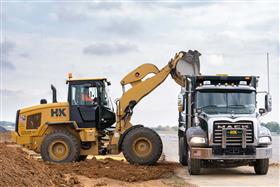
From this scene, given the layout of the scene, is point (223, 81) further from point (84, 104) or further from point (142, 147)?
point (84, 104)

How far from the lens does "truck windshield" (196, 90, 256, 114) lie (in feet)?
57.6

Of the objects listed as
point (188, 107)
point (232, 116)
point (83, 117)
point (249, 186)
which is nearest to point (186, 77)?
point (188, 107)

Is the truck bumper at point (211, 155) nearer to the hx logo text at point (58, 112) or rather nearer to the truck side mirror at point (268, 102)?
the truck side mirror at point (268, 102)

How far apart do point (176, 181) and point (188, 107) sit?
382 cm

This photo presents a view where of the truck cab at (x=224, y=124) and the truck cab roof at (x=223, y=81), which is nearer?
the truck cab at (x=224, y=124)

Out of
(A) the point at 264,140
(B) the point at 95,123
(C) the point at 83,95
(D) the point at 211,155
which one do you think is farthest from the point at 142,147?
(A) the point at 264,140

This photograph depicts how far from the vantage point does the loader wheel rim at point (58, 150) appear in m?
19.4

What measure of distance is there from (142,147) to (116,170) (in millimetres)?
2467

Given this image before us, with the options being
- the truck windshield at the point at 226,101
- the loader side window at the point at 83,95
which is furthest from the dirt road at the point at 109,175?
the loader side window at the point at 83,95

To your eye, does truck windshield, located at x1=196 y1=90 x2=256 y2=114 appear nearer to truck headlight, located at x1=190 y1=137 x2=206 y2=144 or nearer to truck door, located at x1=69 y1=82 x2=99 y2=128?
truck headlight, located at x1=190 y1=137 x2=206 y2=144

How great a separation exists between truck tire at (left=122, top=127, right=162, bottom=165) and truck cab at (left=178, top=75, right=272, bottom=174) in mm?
1244

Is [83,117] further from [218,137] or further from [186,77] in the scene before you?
[218,137]

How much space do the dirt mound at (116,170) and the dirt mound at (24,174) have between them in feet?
5.91

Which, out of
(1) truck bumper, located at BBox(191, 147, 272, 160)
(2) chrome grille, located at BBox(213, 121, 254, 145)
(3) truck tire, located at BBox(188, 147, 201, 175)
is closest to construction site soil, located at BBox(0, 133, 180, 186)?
(3) truck tire, located at BBox(188, 147, 201, 175)
